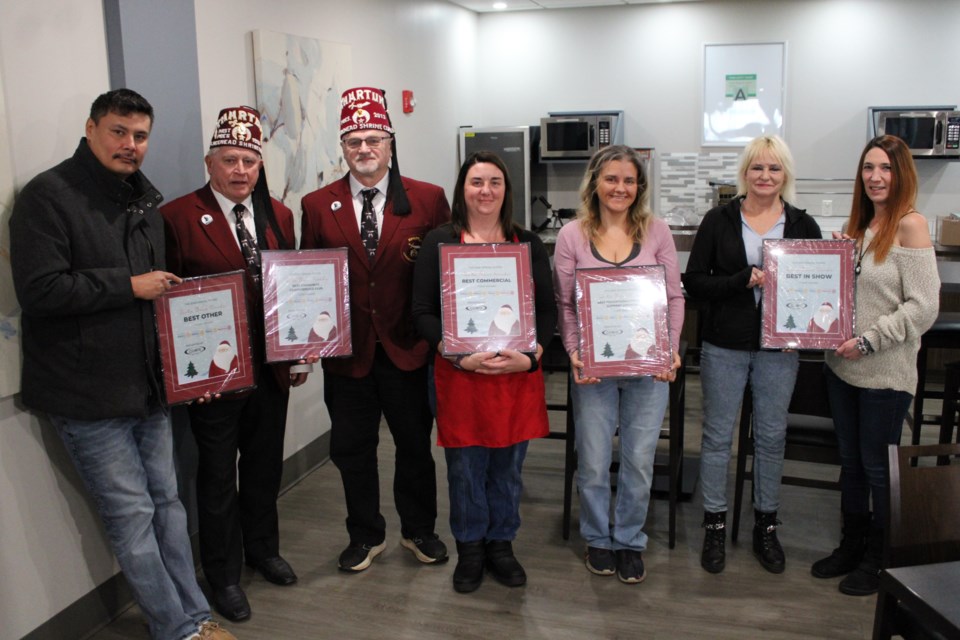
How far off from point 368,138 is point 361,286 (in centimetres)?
49

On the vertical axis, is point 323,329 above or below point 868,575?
above

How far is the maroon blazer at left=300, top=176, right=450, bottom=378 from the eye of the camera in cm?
274

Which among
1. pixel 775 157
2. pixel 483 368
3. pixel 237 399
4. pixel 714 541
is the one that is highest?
pixel 775 157

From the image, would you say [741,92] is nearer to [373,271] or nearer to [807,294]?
[807,294]

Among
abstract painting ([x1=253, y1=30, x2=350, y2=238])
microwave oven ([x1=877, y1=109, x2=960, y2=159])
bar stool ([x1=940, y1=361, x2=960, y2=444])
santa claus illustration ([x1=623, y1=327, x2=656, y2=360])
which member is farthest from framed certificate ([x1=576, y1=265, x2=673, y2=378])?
microwave oven ([x1=877, y1=109, x2=960, y2=159])

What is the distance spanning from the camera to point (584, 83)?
21.3 feet

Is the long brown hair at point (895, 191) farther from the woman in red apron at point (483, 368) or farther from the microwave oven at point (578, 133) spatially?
the microwave oven at point (578, 133)

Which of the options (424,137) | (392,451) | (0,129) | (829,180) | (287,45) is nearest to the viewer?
(0,129)

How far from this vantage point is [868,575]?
2.80 meters

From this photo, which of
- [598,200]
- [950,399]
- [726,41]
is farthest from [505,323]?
[726,41]

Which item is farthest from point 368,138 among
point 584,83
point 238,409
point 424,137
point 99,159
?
point 584,83

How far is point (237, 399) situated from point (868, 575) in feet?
7.23

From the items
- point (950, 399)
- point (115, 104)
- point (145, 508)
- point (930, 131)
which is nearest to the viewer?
point (115, 104)

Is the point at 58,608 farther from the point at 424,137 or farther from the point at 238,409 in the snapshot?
the point at 424,137
